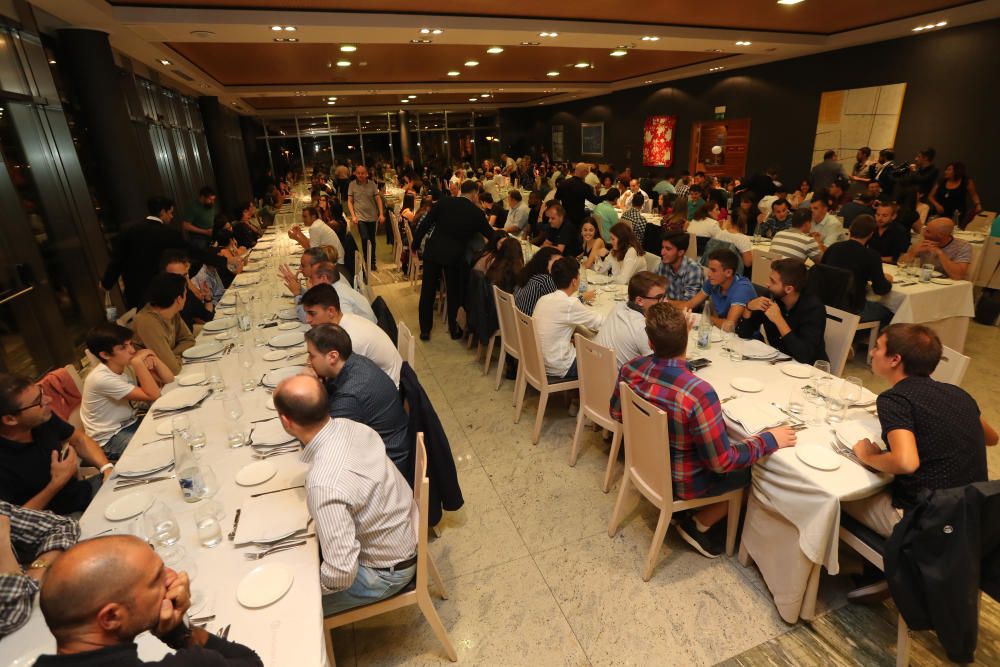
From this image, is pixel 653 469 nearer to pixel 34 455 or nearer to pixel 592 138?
pixel 34 455

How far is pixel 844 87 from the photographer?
868 centimetres

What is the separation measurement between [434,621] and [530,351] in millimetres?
1961

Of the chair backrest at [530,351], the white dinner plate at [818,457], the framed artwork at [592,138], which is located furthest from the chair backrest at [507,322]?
the framed artwork at [592,138]

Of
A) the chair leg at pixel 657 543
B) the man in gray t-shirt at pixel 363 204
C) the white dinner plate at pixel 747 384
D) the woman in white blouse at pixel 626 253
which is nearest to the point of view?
the chair leg at pixel 657 543

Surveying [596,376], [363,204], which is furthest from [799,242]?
[363,204]

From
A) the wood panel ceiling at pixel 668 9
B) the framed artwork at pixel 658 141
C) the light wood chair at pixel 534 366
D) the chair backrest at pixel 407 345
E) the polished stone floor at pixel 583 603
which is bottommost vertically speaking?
the polished stone floor at pixel 583 603

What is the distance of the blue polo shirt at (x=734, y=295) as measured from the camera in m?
3.53

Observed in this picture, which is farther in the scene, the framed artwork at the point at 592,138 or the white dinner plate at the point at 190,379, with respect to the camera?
the framed artwork at the point at 592,138

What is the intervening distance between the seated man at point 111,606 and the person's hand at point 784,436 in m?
2.01

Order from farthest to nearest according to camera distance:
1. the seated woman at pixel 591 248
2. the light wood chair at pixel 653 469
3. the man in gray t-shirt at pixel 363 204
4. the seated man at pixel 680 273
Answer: the man in gray t-shirt at pixel 363 204, the seated woman at pixel 591 248, the seated man at pixel 680 273, the light wood chair at pixel 653 469

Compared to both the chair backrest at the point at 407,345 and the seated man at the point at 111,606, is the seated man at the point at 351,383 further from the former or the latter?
the seated man at the point at 111,606

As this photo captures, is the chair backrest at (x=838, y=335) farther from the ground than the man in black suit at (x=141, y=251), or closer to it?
closer to it

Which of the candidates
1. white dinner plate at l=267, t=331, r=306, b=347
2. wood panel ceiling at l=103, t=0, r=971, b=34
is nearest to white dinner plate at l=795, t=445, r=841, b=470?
white dinner plate at l=267, t=331, r=306, b=347

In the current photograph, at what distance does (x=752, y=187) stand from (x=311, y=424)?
829cm
